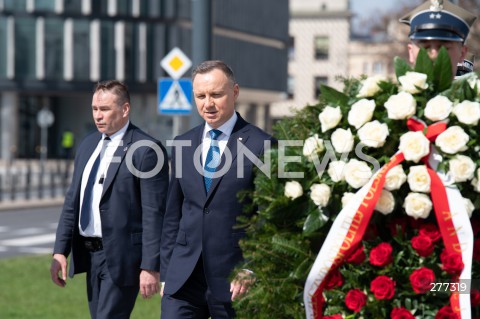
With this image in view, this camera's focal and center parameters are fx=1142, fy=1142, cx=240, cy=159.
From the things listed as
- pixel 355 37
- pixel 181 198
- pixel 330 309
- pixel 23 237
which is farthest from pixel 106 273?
pixel 355 37

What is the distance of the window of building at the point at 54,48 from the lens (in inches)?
2340

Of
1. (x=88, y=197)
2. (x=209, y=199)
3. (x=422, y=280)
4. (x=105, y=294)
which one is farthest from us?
(x=88, y=197)

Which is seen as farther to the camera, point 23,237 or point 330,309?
point 23,237

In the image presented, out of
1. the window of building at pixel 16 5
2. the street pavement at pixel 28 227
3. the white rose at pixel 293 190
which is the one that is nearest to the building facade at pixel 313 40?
the window of building at pixel 16 5

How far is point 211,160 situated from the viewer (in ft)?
18.5

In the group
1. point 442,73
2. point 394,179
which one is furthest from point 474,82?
point 394,179

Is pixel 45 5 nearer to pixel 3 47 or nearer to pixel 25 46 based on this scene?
pixel 25 46

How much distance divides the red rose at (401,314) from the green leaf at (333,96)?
0.76 m

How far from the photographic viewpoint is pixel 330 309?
3.96m

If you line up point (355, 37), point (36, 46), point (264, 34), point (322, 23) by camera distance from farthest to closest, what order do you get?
point (355, 37)
point (322, 23)
point (264, 34)
point (36, 46)

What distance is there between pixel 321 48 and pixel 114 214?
9413cm

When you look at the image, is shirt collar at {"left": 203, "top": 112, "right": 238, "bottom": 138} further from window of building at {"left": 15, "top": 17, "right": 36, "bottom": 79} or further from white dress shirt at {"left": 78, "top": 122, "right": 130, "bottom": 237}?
window of building at {"left": 15, "top": 17, "right": 36, "bottom": 79}

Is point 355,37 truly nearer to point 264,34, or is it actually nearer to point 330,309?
point 264,34

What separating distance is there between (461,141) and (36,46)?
57.1m
